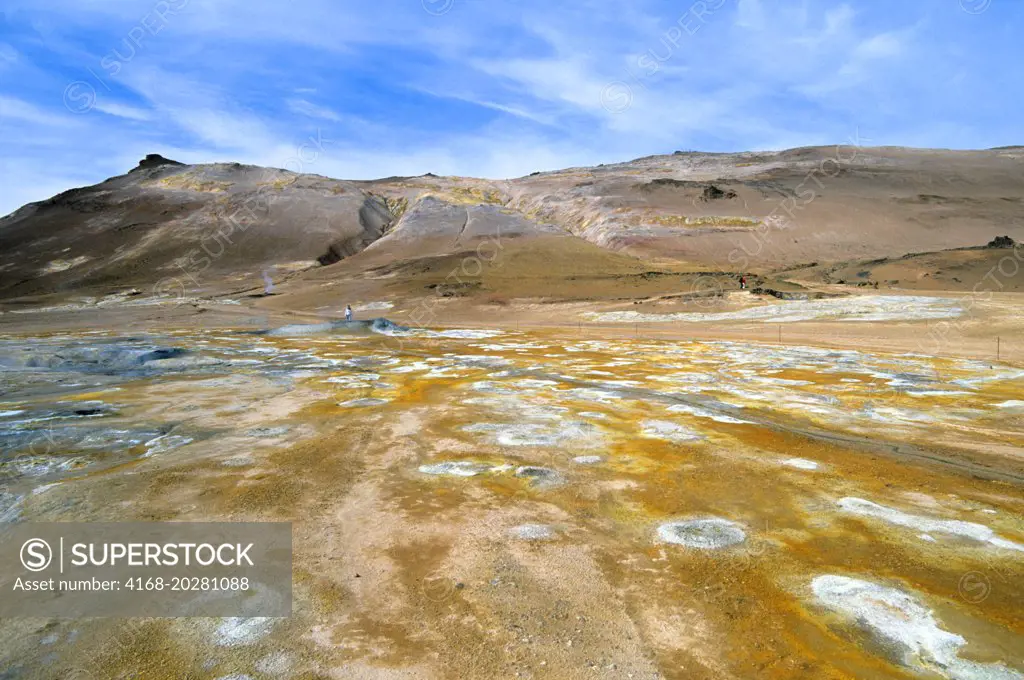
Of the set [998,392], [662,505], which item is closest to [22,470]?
[662,505]

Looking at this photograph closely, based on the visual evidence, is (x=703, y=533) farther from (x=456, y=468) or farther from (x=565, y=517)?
(x=456, y=468)

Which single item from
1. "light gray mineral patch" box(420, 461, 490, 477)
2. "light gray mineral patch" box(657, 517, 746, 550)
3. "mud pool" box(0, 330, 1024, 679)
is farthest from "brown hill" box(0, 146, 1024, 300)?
"light gray mineral patch" box(657, 517, 746, 550)

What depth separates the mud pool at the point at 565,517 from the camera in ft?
9.00

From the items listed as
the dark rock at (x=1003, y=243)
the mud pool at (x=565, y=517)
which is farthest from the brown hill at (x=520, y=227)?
the mud pool at (x=565, y=517)

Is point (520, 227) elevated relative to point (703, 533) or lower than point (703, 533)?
elevated

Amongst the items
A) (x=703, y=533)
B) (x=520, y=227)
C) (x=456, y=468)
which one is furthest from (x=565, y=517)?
(x=520, y=227)

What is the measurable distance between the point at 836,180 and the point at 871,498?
76290 mm

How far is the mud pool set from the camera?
274 cm

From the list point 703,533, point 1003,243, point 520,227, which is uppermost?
point 520,227

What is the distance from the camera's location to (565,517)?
4371 millimetres

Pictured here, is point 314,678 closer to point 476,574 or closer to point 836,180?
point 476,574

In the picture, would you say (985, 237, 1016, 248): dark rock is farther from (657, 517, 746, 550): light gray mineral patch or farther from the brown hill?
(657, 517, 746, 550): light gray mineral patch

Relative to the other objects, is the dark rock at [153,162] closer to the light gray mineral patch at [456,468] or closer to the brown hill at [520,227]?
the brown hill at [520,227]

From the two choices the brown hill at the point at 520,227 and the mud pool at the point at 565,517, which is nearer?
the mud pool at the point at 565,517
